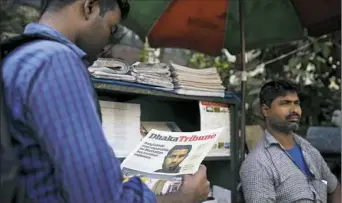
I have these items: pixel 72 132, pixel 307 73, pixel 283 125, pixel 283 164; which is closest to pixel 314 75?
pixel 307 73

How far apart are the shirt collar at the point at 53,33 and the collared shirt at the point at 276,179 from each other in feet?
5.91

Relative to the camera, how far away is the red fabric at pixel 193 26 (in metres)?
3.61

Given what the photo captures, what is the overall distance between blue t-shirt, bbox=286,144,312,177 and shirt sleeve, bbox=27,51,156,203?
6.76 ft

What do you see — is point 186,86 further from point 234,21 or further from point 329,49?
point 329,49

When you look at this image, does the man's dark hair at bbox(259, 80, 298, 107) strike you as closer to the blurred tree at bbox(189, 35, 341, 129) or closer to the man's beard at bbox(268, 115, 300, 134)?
the man's beard at bbox(268, 115, 300, 134)

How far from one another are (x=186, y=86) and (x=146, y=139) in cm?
96

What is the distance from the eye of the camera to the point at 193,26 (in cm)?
368

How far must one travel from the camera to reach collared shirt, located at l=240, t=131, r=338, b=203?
2.70m

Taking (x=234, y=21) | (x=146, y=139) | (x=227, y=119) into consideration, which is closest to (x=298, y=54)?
(x=234, y=21)

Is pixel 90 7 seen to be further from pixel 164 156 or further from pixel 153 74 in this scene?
pixel 153 74

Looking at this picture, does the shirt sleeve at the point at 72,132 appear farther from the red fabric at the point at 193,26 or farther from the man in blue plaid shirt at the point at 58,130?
the red fabric at the point at 193,26

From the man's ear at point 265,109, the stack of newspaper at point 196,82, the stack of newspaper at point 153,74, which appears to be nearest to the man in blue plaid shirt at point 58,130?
the stack of newspaper at point 153,74

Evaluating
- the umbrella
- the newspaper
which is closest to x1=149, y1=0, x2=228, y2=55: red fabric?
the umbrella

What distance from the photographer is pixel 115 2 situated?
50.8 inches
